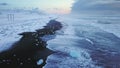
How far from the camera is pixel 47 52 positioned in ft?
63.5

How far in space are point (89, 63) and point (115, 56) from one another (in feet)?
12.1

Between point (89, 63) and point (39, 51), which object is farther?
point (39, 51)

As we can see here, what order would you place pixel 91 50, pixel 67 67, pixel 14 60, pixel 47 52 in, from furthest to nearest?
1. pixel 91 50
2. pixel 47 52
3. pixel 14 60
4. pixel 67 67

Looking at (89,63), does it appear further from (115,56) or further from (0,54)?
(0,54)

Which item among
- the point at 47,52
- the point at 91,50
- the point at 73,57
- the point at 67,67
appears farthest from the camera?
the point at 91,50

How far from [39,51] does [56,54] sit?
180cm

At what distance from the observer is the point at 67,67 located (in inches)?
605

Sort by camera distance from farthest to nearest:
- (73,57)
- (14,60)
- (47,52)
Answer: (47,52), (73,57), (14,60)

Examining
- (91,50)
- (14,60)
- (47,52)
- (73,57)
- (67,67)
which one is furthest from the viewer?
(91,50)

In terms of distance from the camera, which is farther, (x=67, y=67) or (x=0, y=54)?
(x=0, y=54)

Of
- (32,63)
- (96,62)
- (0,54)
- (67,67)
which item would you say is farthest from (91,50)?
(0,54)

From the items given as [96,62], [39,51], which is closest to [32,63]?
[39,51]

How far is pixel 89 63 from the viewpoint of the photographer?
1639 cm

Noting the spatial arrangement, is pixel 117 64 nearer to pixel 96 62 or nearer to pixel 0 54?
pixel 96 62
